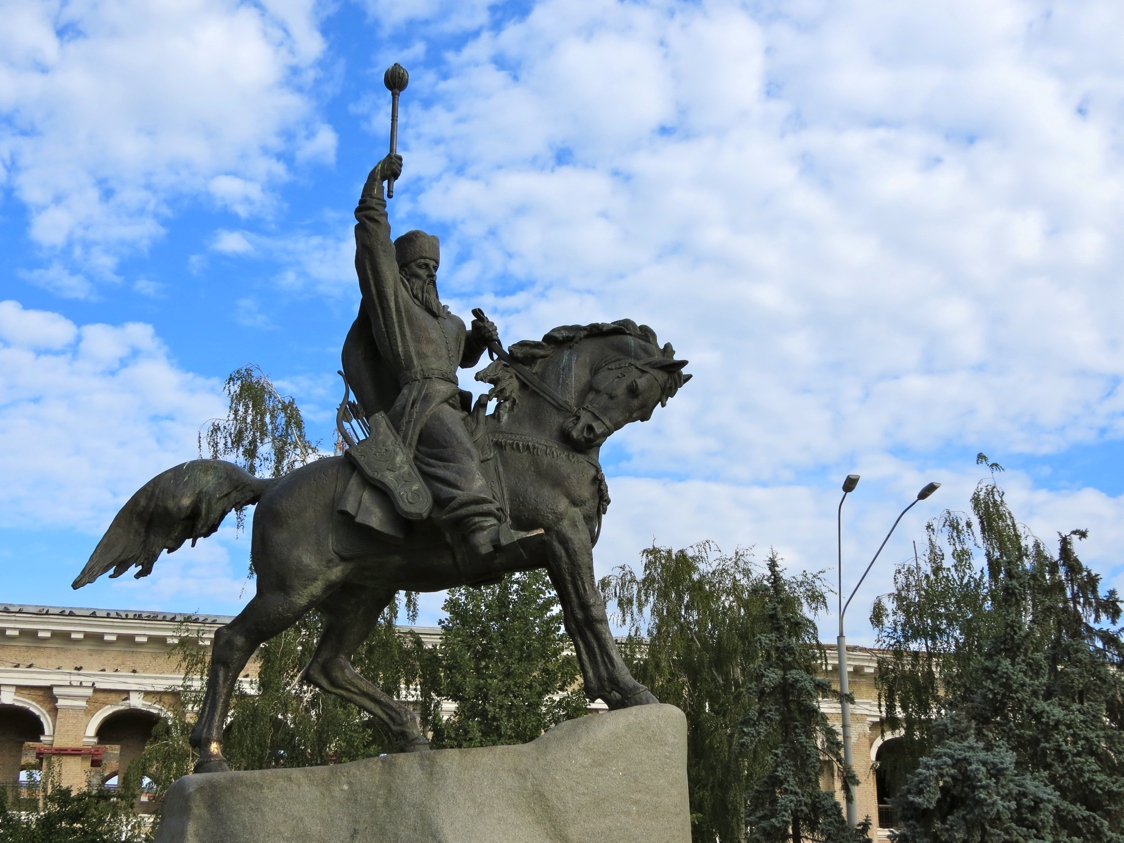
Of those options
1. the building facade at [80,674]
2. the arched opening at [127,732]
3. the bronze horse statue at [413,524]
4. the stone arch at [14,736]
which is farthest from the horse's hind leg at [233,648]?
the arched opening at [127,732]

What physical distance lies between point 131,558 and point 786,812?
44.0ft

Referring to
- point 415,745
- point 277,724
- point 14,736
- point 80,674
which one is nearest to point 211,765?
point 415,745

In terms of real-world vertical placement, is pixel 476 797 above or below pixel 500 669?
below

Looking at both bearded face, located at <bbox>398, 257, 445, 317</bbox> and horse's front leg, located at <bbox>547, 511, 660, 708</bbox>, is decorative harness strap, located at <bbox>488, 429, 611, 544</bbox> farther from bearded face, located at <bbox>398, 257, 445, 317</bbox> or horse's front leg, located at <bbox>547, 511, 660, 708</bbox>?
bearded face, located at <bbox>398, 257, 445, 317</bbox>

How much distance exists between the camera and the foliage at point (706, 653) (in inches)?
893

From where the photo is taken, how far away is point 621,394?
265 inches

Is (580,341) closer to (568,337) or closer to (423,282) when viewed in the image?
(568,337)

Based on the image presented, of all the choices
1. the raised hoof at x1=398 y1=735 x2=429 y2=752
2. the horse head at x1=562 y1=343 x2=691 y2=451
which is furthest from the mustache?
the raised hoof at x1=398 y1=735 x2=429 y2=752

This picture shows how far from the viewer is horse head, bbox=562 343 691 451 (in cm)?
657

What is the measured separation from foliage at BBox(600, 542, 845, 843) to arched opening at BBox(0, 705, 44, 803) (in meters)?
16.3

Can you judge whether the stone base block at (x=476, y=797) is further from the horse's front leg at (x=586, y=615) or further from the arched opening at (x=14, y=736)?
the arched opening at (x=14, y=736)

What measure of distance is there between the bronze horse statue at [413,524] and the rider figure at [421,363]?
23cm

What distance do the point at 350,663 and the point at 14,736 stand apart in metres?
28.6

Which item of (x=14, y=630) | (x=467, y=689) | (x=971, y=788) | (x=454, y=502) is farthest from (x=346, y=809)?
(x=14, y=630)
